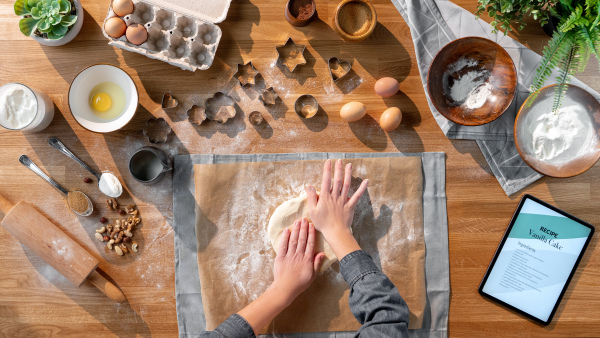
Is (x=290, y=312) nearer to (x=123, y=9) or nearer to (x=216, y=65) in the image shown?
(x=216, y=65)

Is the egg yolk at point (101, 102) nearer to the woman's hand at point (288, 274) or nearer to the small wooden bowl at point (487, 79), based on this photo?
the woman's hand at point (288, 274)

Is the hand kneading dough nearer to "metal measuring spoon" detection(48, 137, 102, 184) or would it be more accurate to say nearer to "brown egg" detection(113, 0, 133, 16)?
"metal measuring spoon" detection(48, 137, 102, 184)

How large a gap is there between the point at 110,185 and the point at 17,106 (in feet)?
1.20

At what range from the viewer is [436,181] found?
3.78 feet

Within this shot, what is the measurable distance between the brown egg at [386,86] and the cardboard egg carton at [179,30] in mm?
516

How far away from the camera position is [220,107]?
115cm

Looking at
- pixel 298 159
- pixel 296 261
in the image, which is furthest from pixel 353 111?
pixel 296 261

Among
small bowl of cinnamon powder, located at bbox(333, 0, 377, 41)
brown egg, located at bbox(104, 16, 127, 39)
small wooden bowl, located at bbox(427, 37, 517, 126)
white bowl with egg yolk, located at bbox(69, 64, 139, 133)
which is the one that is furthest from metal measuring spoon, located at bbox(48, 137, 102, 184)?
small wooden bowl, located at bbox(427, 37, 517, 126)

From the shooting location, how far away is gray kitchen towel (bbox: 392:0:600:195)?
1.13 metres

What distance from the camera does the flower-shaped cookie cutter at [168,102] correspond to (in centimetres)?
113

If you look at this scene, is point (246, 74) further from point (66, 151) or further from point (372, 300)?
point (372, 300)

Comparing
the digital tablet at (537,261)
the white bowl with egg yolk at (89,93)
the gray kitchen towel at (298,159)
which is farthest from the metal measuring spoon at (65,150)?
the digital tablet at (537,261)

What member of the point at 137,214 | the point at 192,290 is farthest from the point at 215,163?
the point at 192,290

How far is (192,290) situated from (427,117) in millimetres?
941
